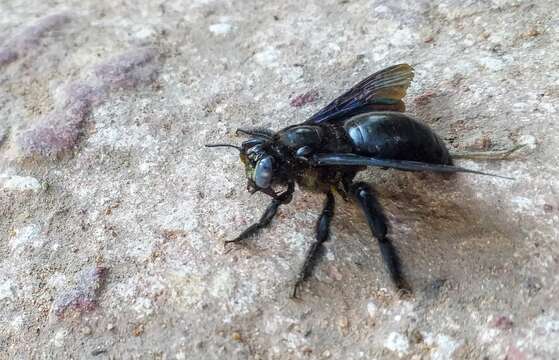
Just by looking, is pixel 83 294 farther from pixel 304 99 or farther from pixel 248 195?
pixel 304 99

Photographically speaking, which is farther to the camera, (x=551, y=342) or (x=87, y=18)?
(x=87, y=18)

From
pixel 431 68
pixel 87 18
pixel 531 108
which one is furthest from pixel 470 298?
pixel 87 18

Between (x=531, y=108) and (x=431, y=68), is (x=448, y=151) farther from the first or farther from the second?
(x=431, y=68)

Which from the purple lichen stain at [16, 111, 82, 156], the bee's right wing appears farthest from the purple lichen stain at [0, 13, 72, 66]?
the bee's right wing

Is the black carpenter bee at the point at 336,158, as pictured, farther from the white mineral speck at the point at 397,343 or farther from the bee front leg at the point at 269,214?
the white mineral speck at the point at 397,343

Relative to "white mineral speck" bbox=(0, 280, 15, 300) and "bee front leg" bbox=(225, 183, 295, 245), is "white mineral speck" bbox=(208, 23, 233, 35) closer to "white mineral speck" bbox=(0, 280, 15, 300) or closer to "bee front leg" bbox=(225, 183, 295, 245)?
"bee front leg" bbox=(225, 183, 295, 245)

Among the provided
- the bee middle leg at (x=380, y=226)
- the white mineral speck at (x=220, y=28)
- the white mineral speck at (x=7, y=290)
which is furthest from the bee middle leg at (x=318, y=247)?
the white mineral speck at (x=220, y=28)
